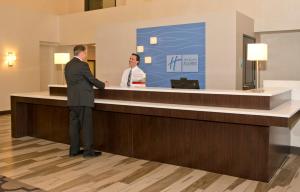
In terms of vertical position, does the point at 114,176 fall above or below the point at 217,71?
below

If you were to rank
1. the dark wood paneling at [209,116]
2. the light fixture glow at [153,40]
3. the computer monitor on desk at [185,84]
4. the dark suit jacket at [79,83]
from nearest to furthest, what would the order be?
the dark wood paneling at [209,116]
the dark suit jacket at [79,83]
the computer monitor on desk at [185,84]
the light fixture glow at [153,40]

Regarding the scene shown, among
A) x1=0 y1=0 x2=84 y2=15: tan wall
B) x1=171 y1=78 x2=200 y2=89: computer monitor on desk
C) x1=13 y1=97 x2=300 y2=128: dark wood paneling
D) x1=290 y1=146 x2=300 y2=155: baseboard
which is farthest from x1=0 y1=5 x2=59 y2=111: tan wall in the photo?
x1=290 y1=146 x2=300 y2=155: baseboard

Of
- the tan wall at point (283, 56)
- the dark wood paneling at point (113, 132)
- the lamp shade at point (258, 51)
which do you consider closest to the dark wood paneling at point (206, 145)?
the dark wood paneling at point (113, 132)

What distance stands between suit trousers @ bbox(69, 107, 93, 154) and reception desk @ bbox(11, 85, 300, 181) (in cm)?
23

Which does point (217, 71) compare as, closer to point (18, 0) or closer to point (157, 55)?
point (157, 55)

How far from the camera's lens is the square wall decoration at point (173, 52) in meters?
6.91

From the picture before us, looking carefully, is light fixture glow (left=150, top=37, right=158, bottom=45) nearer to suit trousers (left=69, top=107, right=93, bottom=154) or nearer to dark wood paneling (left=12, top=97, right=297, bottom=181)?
dark wood paneling (left=12, top=97, right=297, bottom=181)

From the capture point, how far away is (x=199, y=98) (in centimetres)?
408

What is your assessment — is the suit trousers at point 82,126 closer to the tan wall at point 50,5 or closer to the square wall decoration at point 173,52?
the square wall decoration at point 173,52

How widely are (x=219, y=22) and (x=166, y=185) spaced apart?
4054 mm

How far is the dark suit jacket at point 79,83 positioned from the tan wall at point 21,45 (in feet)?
17.4

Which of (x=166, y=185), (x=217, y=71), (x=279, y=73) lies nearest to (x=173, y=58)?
(x=217, y=71)

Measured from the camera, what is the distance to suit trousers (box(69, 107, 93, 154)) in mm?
4598

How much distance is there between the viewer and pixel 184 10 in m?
8.02
